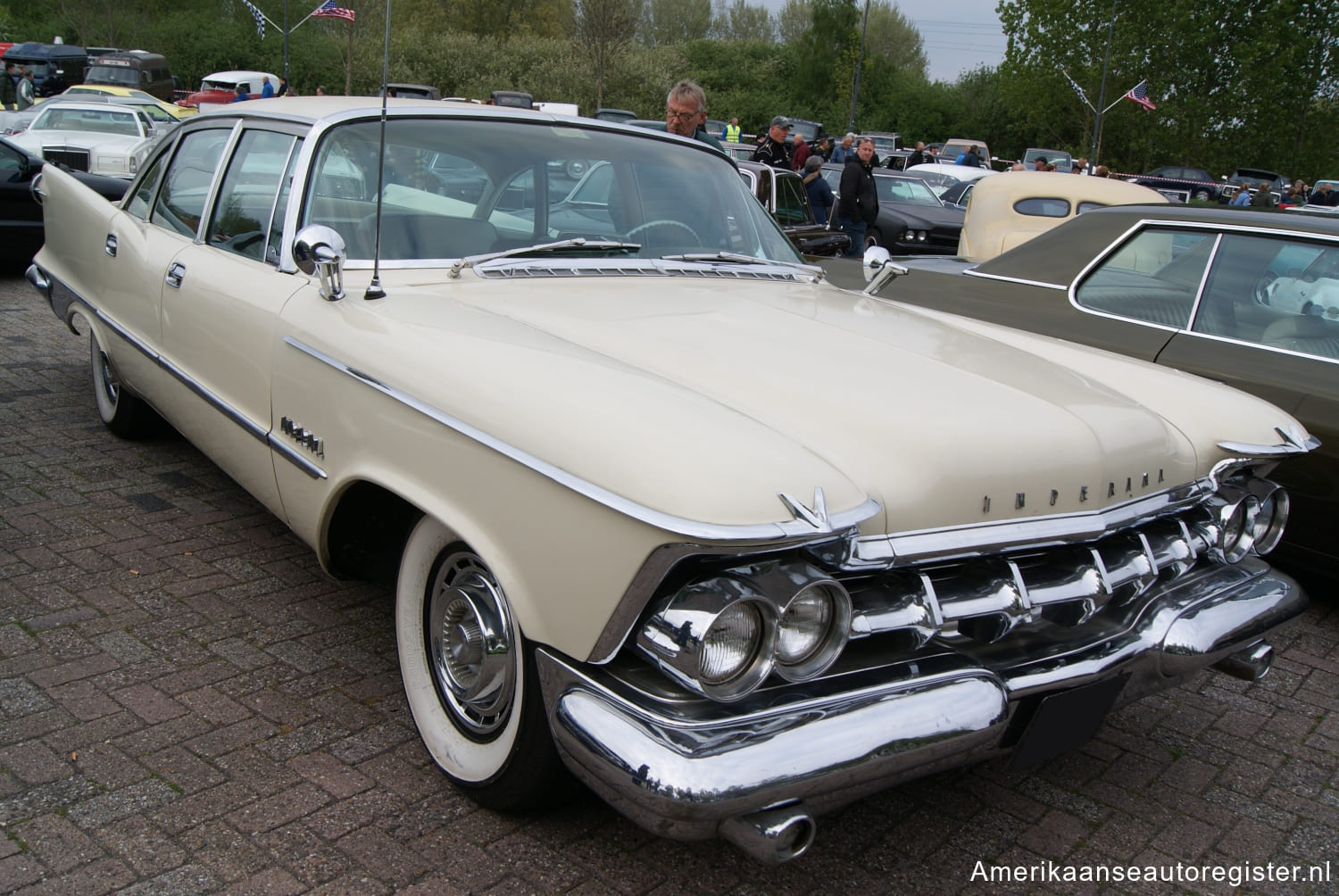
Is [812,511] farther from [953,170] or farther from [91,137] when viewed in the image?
[953,170]

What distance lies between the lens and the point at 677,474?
1853 mm

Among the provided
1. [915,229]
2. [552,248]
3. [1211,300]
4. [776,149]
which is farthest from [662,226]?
[915,229]

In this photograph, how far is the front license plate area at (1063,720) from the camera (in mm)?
2215

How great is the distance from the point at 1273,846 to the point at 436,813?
1.97 m

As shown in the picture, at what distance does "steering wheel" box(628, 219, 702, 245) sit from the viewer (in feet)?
11.3

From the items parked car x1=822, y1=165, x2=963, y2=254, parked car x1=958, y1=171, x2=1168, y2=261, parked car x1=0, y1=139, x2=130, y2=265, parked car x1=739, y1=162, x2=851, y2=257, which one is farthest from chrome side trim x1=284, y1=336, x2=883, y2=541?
parked car x1=822, y1=165, x2=963, y2=254

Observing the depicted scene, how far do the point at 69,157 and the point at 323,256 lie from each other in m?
13.0

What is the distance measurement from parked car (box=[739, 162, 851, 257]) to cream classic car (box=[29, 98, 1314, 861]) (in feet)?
17.0

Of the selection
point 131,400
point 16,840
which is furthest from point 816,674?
point 131,400

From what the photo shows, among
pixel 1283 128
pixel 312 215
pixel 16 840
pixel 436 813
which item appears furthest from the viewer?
pixel 1283 128

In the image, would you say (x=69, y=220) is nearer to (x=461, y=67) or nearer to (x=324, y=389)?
(x=324, y=389)

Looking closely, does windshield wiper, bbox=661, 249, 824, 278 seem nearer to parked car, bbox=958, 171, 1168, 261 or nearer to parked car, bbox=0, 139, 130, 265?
parked car, bbox=958, 171, 1168, 261

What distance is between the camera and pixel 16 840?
7.34 feet

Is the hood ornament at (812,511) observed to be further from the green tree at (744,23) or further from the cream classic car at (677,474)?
the green tree at (744,23)
